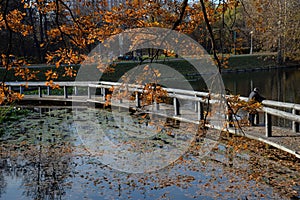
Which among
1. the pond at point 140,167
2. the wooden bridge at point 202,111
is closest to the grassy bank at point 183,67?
the wooden bridge at point 202,111

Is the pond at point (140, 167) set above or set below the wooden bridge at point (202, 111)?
below

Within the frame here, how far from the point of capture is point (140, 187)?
7000 millimetres

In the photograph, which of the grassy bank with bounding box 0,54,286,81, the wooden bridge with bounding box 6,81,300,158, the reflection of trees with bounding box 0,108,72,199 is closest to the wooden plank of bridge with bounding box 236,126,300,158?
the wooden bridge with bounding box 6,81,300,158

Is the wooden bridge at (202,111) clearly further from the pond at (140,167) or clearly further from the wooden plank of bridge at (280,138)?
the pond at (140,167)

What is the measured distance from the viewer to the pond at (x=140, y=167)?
6.73m

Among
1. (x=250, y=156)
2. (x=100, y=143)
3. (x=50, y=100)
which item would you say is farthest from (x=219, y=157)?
(x=50, y=100)

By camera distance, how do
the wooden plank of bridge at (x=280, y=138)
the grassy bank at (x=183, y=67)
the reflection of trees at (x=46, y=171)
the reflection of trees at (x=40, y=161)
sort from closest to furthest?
the reflection of trees at (x=46, y=171)
the reflection of trees at (x=40, y=161)
the wooden plank of bridge at (x=280, y=138)
the grassy bank at (x=183, y=67)

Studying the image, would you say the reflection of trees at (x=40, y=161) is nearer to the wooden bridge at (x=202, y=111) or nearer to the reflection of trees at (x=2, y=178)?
the reflection of trees at (x=2, y=178)

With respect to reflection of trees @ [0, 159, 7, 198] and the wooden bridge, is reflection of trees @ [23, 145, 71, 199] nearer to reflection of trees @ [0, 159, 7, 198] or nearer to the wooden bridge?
reflection of trees @ [0, 159, 7, 198]

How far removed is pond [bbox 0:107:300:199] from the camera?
6.73m

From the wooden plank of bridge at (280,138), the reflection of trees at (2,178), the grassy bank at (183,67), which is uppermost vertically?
the grassy bank at (183,67)

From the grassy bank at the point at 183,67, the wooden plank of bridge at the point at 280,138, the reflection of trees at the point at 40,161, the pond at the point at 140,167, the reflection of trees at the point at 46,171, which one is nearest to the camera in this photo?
the pond at the point at 140,167

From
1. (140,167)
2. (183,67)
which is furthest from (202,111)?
(183,67)

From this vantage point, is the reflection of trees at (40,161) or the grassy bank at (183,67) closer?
the reflection of trees at (40,161)
